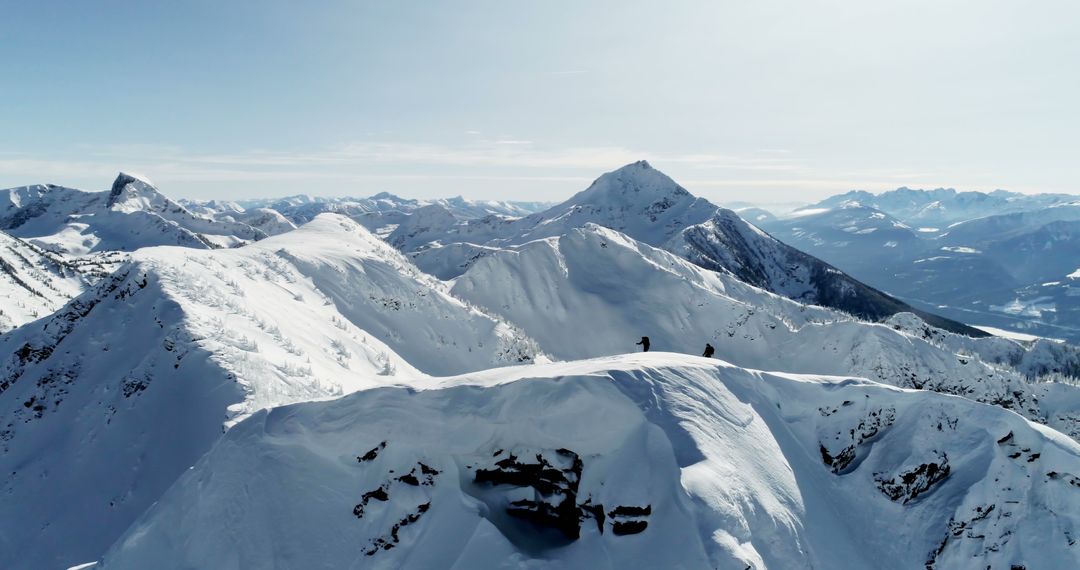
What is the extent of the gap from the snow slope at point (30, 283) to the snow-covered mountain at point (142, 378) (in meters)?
37.7

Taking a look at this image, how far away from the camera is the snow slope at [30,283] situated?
59.6 m

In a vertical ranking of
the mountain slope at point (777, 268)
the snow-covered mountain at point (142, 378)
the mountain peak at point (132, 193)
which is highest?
the mountain peak at point (132, 193)

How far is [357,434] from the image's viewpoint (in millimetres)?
12617

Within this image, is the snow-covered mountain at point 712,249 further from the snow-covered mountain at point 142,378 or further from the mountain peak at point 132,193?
the mountain peak at point 132,193

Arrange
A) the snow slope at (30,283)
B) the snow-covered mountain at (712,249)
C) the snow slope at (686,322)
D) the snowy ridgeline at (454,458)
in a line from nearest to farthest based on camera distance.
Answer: the snowy ridgeline at (454,458), the snow slope at (686,322), the snow slope at (30,283), the snow-covered mountain at (712,249)

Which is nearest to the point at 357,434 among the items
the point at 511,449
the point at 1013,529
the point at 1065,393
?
the point at 511,449

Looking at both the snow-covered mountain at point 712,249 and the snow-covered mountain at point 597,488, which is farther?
the snow-covered mountain at point 712,249

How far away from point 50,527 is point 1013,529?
2787 centimetres

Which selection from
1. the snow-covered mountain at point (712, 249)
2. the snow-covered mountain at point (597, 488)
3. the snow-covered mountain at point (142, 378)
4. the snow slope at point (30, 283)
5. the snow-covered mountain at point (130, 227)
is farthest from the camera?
the snow-covered mountain at point (130, 227)

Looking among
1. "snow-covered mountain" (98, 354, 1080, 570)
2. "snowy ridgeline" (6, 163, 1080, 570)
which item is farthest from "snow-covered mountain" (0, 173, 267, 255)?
"snow-covered mountain" (98, 354, 1080, 570)

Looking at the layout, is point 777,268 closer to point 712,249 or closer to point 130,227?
point 712,249

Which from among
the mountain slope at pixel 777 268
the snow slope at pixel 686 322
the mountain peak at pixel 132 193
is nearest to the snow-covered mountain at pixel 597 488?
the snow slope at pixel 686 322

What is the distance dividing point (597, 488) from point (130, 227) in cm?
20325

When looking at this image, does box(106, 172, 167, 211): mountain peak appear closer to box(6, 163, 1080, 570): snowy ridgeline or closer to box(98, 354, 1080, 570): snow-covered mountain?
box(6, 163, 1080, 570): snowy ridgeline
